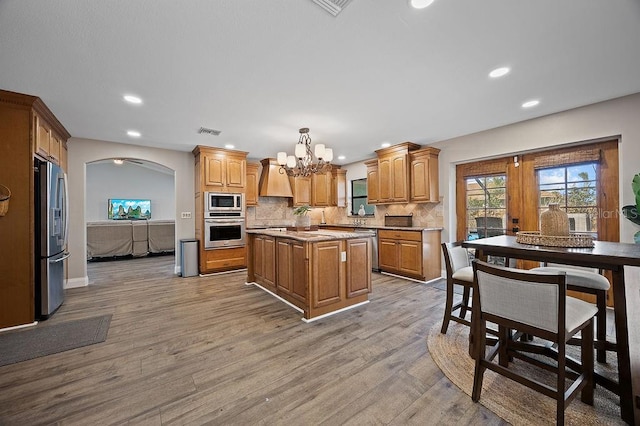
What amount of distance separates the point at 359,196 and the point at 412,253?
101 inches

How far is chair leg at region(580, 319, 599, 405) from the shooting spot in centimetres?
158

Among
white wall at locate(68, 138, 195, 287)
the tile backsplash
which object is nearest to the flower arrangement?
the tile backsplash

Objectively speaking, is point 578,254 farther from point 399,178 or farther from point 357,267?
point 399,178

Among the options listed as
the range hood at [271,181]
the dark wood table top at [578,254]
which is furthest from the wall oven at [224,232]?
the dark wood table top at [578,254]

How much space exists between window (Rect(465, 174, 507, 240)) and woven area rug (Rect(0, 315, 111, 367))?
5233mm

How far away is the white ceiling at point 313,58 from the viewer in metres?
1.74

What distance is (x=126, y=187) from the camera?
28.5 feet

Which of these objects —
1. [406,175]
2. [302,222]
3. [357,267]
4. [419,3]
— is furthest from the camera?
[406,175]

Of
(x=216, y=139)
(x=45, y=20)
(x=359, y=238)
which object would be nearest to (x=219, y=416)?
(x=359, y=238)

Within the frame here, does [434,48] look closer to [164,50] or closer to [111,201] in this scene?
[164,50]

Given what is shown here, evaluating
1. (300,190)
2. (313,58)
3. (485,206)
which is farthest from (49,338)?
(485,206)

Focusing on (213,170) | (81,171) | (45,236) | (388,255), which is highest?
(213,170)

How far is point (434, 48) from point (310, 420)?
9.18 feet

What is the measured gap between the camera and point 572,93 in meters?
2.90
